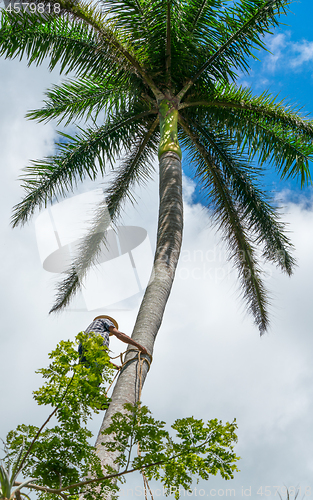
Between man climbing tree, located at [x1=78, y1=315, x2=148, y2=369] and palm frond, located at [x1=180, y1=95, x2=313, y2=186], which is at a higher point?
palm frond, located at [x1=180, y1=95, x2=313, y2=186]

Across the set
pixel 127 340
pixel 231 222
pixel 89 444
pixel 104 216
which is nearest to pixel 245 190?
pixel 231 222

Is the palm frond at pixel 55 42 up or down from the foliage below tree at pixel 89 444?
up

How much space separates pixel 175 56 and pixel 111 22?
48.5 inches

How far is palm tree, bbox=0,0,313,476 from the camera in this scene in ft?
21.3

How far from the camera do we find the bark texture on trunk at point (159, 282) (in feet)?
11.4

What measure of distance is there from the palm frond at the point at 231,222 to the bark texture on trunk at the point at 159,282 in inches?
83.5

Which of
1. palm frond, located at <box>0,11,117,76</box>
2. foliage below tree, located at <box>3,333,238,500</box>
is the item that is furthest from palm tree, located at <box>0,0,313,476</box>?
foliage below tree, located at <box>3,333,238,500</box>

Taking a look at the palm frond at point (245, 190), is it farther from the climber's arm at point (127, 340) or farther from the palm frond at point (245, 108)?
the climber's arm at point (127, 340)

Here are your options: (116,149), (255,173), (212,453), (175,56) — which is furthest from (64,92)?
(212,453)

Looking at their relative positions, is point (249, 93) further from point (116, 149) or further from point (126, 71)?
point (116, 149)

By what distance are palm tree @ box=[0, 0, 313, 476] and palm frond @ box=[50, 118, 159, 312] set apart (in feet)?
0.08

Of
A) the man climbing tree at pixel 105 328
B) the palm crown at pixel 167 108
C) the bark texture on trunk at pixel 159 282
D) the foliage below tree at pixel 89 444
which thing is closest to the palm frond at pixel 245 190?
the palm crown at pixel 167 108

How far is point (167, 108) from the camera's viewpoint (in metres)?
6.86

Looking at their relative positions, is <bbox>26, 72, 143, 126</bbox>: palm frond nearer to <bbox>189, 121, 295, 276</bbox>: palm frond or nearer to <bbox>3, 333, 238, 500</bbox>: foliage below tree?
<bbox>189, 121, 295, 276</bbox>: palm frond
